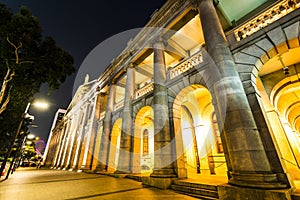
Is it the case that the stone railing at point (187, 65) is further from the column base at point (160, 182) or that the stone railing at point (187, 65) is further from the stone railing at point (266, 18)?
the column base at point (160, 182)

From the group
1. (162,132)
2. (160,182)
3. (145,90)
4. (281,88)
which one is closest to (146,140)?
(145,90)

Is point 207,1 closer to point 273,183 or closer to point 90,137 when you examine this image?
point 273,183

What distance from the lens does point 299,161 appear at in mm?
5820

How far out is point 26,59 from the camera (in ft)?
27.9

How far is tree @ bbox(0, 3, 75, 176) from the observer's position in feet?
24.4

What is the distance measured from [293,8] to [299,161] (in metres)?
6.01

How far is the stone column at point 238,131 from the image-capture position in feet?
A: 11.4

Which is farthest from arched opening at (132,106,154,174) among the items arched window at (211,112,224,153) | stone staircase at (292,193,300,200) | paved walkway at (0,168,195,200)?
stone staircase at (292,193,300,200)

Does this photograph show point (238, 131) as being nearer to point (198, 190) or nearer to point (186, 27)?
point (198, 190)

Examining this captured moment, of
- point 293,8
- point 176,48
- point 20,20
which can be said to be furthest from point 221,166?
point 20,20

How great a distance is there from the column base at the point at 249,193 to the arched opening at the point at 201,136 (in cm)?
446

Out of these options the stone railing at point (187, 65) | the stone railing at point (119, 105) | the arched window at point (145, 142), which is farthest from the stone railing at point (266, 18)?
the arched window at point (145, 142)

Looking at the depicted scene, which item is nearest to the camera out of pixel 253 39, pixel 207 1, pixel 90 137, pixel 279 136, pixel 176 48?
pixel 253 39

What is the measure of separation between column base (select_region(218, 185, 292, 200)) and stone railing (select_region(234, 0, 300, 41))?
5089 millimetres
